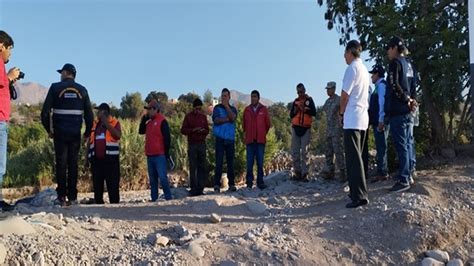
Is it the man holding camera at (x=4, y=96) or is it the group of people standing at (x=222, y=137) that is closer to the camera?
the man holding camera at (x=4, y=96)

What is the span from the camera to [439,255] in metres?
4.94

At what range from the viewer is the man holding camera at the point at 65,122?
6.66 m

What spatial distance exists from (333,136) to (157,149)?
2740 mm

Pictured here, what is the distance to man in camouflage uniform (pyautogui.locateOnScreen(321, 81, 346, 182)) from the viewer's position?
8273mm

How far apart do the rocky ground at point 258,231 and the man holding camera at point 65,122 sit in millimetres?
640

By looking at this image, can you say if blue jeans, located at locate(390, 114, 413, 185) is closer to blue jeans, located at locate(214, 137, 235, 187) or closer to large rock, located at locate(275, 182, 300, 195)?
large rock, located at locate(275, 182, 300, 195)

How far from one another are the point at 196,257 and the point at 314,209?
6.44 feet

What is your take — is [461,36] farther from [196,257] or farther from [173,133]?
[173,133]

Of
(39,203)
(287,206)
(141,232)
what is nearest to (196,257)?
(141,232)

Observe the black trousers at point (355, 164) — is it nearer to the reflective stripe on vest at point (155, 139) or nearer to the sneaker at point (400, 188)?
the sneaker at point (400, 188)

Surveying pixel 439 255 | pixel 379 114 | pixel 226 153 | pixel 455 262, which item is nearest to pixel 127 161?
Result: pixel 226 153

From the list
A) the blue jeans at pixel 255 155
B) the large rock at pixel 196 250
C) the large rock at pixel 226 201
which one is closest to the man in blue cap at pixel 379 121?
the blue jeans at pixel 255 155

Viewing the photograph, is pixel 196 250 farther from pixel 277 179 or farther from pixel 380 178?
pixel 277 179

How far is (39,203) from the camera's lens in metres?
8.36
